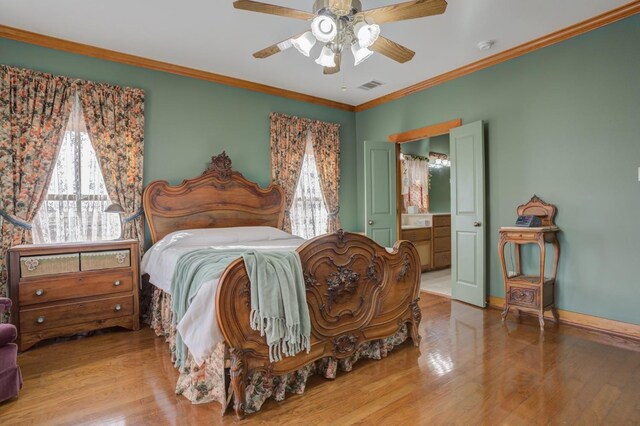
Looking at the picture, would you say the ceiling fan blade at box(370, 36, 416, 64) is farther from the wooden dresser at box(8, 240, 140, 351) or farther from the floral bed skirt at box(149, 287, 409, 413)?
the wooden dresser at box(8, 240, 140, 351)

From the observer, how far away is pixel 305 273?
216 cm

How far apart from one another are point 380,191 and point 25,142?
413 cm

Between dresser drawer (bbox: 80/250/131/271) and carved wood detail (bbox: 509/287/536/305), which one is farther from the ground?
dresser drawer (bbox: 80/250/131/271)

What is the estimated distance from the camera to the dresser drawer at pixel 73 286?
287cm

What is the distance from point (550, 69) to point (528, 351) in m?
2.79

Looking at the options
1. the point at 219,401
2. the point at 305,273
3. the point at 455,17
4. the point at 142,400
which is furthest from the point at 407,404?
the point at 455,17

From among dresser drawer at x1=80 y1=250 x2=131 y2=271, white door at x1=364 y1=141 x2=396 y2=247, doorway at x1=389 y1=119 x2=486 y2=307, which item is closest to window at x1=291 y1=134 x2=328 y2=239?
white door at x1=364 y1=141 x2=396 y2=247

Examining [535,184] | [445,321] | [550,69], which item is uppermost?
[550,69]

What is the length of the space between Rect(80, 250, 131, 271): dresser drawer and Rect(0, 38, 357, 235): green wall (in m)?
1.02

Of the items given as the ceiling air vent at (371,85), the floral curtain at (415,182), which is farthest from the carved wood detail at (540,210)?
the floral curtain at (415,182)

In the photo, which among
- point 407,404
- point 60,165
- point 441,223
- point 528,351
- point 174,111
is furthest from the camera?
point 441,223

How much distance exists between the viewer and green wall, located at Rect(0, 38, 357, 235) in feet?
Answer: 11.4

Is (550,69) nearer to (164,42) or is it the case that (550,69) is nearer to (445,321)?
(445,321)

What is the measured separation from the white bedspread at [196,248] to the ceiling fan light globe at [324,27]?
5.64 ft
